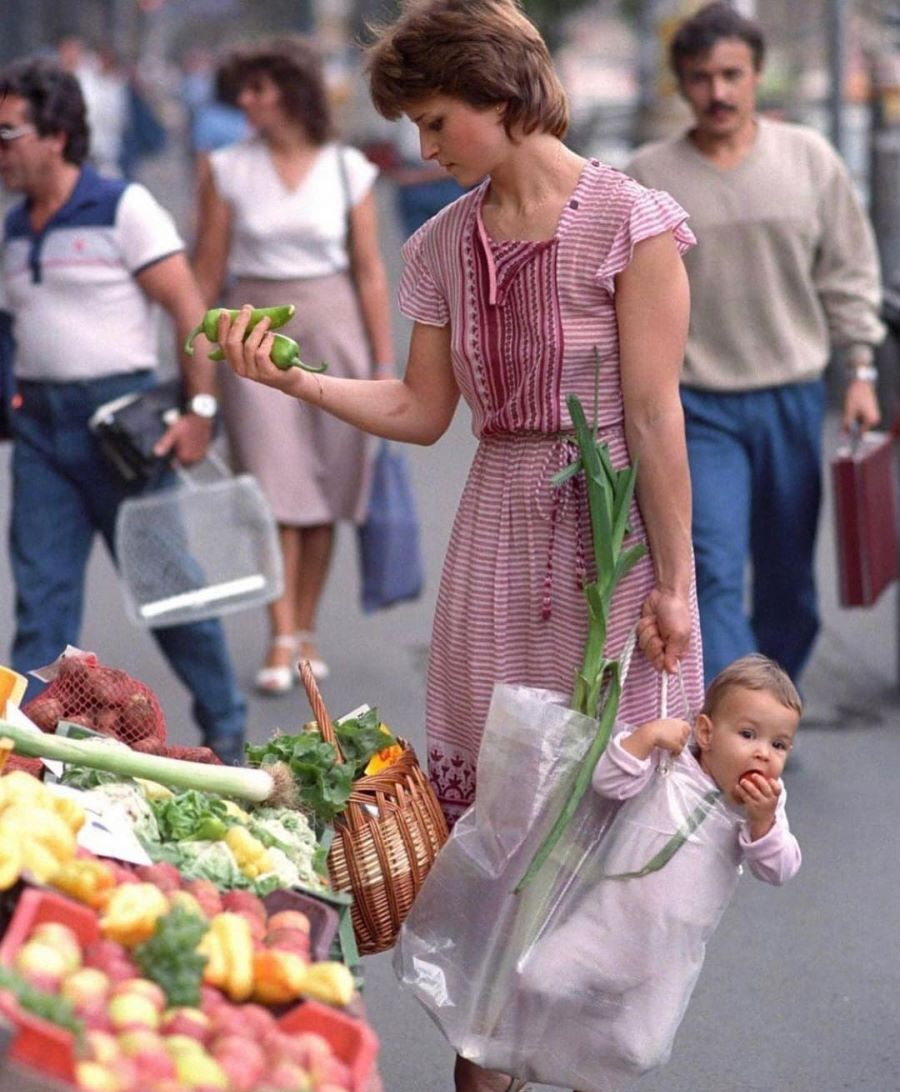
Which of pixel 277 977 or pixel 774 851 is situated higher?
pixel 277 977

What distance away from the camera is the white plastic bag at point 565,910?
312 cm

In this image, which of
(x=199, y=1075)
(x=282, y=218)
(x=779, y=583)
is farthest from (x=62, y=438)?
(x=199, y=1075)

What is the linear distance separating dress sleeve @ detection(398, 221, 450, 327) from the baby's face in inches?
32.5

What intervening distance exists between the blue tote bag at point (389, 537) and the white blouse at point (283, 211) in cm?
69

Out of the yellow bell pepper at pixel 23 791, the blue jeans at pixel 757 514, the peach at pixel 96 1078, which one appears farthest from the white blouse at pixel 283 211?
the peach at pixel 96 1078

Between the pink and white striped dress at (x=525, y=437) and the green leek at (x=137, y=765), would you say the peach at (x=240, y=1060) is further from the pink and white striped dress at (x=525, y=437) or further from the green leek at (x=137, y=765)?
the pink and white striped dress at (x=525, y=437)

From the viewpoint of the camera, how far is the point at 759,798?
10.0 feet

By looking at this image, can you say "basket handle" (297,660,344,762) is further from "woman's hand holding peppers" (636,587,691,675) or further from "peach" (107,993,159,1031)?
"peach" (107,993,159,1031)

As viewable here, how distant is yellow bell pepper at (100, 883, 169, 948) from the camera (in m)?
2.48

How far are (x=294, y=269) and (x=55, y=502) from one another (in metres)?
1.54

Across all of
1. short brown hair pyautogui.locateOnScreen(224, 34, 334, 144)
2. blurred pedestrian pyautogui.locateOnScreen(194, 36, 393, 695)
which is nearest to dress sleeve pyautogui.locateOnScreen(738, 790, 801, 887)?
blurred pedestrian pyautogui.locateOnScreen(194, 36, 393, 695)

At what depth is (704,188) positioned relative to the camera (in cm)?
530

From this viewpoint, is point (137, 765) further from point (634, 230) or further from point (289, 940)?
point (634, 230)

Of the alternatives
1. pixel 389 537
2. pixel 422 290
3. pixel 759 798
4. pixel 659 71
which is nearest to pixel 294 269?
pixel 389 537
